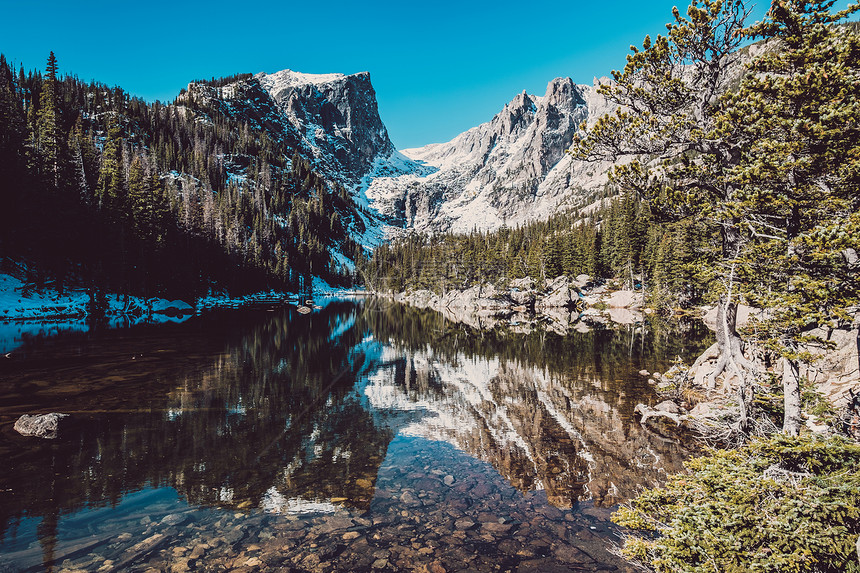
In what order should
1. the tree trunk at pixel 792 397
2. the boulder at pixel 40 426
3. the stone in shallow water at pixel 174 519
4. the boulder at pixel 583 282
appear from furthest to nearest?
the boulder at pixel 583 282
the boulder at pixel 40 426
the stone in shallow water at pixel 174 519
the tree trunk at pixel 792 397

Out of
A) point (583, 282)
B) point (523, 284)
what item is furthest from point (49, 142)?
point (583, 282)

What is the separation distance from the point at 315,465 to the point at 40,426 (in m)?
10.5

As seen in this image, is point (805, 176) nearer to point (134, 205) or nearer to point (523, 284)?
point (134, 205)

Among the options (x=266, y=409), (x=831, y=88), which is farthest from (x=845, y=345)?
(x=266, y=409)

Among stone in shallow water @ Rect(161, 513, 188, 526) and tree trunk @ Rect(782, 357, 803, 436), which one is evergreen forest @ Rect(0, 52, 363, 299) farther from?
tree trunk @ Rect(782, 357, 803, 436)

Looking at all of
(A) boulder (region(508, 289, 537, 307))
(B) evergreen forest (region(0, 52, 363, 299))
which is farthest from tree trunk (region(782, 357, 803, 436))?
(A) boulder (region(508, 289, 537, 307))

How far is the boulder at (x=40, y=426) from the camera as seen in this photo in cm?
1418

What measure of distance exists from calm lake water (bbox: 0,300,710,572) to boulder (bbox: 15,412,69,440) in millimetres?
411

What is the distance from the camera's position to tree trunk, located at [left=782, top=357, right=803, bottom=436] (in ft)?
25.7

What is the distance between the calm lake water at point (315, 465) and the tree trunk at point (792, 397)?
177 inches

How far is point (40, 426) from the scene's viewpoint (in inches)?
565

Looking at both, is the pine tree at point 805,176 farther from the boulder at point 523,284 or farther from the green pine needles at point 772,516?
the boulder at point 523,284

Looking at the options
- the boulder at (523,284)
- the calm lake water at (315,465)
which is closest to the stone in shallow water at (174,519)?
the calm lake water at (315,465)

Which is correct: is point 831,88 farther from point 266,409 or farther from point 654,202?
point 266,409
